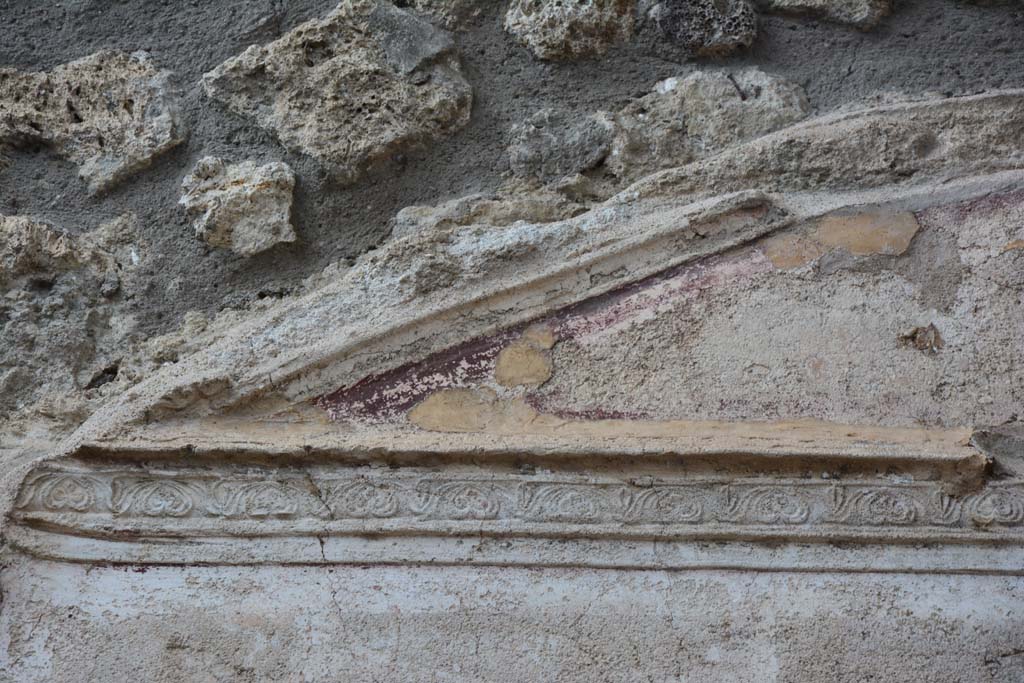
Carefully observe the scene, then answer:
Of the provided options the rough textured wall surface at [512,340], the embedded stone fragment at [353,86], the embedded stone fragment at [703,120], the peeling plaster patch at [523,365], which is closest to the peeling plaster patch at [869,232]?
the rough textured wall surface at [512,340]

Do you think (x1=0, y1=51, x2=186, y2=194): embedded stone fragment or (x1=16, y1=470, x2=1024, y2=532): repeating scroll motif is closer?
(x1=16, y1=470, x2=1024, y2=532): repeating scroll motif

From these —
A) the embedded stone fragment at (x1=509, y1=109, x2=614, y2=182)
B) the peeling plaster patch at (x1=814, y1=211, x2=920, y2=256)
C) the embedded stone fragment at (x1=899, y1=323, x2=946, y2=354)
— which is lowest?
the embedded stone fragment at (x1=899, y1=323, x2=946, y2=354)

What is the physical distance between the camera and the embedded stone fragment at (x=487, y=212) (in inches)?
84.2

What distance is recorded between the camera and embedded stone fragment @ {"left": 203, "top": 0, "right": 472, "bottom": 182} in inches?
87.0

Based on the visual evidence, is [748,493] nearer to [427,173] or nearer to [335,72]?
[427,173]

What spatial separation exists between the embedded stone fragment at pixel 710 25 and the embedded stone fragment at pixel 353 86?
16.5 inches

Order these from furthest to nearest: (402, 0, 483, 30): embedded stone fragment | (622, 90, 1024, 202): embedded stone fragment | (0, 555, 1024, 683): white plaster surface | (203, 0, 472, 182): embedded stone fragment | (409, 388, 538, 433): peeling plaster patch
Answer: (402, 0, 483, 30): embedded stone fragment → (203, 0, 472, 182): embedded stone fragment → (622, 90, 1024, 202): embedded stone fragment → (409, 388, 538, 433): peeling plaster patch → (0, 555, 1024, 683): white plaster surface

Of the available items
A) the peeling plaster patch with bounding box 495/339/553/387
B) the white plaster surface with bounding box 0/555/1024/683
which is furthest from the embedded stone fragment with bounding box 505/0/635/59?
the white plaster surface with bounding box 0/555/1024/683

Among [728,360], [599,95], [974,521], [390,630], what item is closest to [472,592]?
[390,630]

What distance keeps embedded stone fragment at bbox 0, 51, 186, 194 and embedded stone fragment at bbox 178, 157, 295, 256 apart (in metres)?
0.15

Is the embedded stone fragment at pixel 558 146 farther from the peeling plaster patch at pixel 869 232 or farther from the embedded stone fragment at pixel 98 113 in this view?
the embedded stone fragment at pixel 98 113

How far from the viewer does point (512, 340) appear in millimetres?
2004

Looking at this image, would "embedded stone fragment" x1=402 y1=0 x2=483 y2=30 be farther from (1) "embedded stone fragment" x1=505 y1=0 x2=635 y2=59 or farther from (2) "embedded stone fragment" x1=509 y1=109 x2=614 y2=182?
(2) "embedded stone fragment" x1=509 y1=109 x2=614 y2=182

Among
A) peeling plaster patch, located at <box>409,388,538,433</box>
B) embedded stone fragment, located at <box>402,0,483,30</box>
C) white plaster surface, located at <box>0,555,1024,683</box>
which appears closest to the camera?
white plaster surface, located at <box>0,555,1024,683</box>
